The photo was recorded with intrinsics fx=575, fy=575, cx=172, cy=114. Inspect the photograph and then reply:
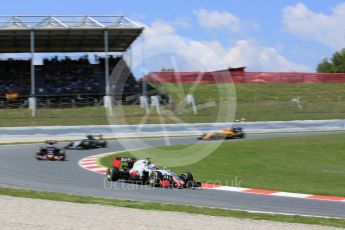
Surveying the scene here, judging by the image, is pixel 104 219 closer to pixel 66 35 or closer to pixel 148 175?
pixel 148 175

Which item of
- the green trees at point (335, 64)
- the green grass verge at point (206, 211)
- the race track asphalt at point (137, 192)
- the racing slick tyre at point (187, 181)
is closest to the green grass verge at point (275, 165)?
the racing slick tyre at point (187, 181)

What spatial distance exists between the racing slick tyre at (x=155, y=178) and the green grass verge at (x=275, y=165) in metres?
1.83

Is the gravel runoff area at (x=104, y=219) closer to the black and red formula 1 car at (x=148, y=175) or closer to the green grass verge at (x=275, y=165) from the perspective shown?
the black and red formula 1 car at (x=148, y=175)

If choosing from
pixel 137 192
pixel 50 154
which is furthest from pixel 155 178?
pixel 50 154

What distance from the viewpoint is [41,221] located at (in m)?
6.72

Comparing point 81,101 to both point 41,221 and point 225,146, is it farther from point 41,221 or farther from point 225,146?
point 41,221

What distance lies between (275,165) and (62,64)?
94.7 feet

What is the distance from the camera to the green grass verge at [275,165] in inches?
517

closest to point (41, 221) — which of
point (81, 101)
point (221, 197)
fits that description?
point (221, 197)

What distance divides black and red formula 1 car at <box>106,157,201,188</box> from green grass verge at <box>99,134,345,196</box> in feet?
4.57

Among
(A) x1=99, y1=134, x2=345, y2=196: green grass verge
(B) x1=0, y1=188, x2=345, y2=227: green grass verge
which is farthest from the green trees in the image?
A: (B) x1=0, y1=188, x2=345, y2=227: green grass verge

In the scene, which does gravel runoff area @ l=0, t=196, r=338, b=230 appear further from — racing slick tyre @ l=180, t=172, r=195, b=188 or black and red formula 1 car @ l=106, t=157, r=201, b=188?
racing slick tyre @ l=180, t=172, r=195, b=188

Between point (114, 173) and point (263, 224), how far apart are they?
6.01 m

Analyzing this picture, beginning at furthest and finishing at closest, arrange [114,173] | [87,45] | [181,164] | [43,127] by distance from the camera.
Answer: [87,45]
[43,127]
[181,164]
[114,173]
